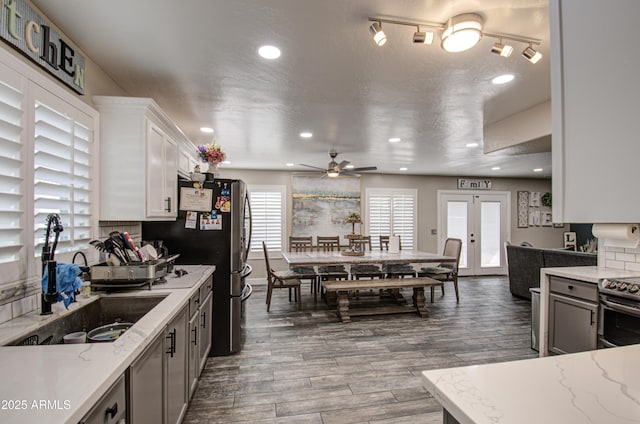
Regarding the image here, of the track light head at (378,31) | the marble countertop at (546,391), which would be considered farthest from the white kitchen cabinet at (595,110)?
the track light head at (378,31)

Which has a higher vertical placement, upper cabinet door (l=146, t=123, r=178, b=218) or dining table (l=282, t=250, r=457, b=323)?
upper cabinet door (l=146, t=123, r=178, b=218)

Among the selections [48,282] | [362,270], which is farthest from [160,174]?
[362,270]

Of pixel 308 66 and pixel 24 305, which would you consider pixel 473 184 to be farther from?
pixel 24 305

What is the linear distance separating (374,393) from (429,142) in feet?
10.3

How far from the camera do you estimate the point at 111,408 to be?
3.40 feet

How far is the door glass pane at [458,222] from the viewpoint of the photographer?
292 inches

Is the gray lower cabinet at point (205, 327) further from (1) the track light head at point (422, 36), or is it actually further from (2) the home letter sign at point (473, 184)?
(2) the home letter sign at point (473, 184)

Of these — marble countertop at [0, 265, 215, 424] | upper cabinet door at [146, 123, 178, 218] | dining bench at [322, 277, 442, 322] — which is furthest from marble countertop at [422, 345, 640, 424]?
dining bench at [322, 277, 442, 322]

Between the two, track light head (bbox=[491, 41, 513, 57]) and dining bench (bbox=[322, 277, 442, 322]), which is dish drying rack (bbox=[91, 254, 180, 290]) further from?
dining bench (bbox=[322, 277, 442, 322])

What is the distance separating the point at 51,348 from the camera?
1174 mm

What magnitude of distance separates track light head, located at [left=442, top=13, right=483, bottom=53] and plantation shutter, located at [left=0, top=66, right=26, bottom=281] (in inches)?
82.1

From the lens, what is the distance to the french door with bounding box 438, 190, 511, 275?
7391 millimetres

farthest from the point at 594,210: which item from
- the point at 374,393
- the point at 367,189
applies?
the point at 367,189

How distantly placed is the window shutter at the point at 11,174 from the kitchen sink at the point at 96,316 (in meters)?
0.37
